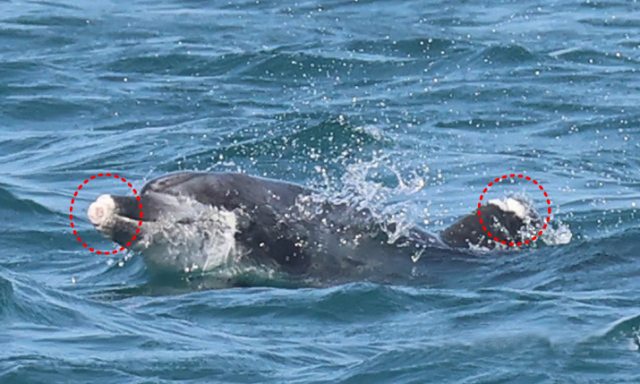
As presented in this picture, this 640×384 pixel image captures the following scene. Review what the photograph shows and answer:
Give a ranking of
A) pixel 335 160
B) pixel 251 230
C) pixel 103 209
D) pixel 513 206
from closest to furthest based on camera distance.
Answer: pixel 103 209 < pixel 251 230 < pixel 513 206 < pixel 335 160

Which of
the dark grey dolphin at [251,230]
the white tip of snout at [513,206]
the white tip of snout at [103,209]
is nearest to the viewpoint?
the white tip of snout at [103,209]

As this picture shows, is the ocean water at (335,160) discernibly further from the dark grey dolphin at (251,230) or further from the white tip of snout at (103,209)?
the white tip of snout at (103,209)

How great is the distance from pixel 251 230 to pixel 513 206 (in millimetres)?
2087

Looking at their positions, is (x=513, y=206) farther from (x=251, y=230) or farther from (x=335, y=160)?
(x=335, y=160)

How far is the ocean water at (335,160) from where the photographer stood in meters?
10.2

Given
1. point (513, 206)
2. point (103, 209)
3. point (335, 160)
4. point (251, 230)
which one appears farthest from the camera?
point (335, 160)

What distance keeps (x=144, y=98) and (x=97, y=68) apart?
1.90m

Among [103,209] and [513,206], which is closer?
[103,209]

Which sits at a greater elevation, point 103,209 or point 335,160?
point 103,209

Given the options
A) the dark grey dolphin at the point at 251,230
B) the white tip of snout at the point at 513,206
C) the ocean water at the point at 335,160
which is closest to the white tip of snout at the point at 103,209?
the dark grey dolphin at the point at 251,230

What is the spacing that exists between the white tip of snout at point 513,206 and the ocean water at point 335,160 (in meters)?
0.29

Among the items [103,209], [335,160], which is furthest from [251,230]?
[335,160]

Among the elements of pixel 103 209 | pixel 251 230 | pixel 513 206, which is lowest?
pixel 513 206

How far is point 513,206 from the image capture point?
12695 mm
